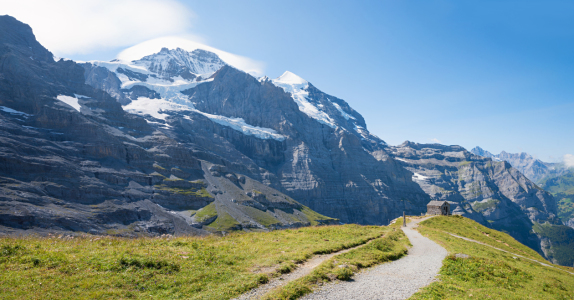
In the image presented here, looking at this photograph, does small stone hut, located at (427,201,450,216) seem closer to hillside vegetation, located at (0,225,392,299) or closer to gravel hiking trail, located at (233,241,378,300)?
→ hillside vegetation, located at (0,225,392,299)

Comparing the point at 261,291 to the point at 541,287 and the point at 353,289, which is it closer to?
the point at 353,289

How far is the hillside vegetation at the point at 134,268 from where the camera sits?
14.3 meters

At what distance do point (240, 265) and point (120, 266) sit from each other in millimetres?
7614

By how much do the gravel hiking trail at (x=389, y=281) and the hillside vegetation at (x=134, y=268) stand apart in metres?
1.83

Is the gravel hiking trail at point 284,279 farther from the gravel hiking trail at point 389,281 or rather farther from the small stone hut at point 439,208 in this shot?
the small stone hut at point 439,208

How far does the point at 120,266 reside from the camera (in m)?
17.0

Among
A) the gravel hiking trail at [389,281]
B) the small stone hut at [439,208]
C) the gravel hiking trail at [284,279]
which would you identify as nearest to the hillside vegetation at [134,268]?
the gravel hiking trail at [284,279]

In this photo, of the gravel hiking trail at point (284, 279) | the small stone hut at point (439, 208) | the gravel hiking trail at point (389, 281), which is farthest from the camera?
the small stone hut at point (439, 208)

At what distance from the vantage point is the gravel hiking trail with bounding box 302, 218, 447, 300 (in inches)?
648

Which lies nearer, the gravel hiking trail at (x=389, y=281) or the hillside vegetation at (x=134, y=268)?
the hillside vegetation at (x=134, y=268)

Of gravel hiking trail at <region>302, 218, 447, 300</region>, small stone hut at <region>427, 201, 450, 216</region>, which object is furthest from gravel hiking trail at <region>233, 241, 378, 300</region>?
small stone hut at <region>427, 201, 450, 216</region>

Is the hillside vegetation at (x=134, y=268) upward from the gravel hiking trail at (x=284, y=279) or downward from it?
upward

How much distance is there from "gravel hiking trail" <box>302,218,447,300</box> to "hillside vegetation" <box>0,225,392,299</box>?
183 centimetres

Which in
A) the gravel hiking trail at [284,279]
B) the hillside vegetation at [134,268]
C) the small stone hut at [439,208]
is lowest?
the small stone hut at [439,208]
